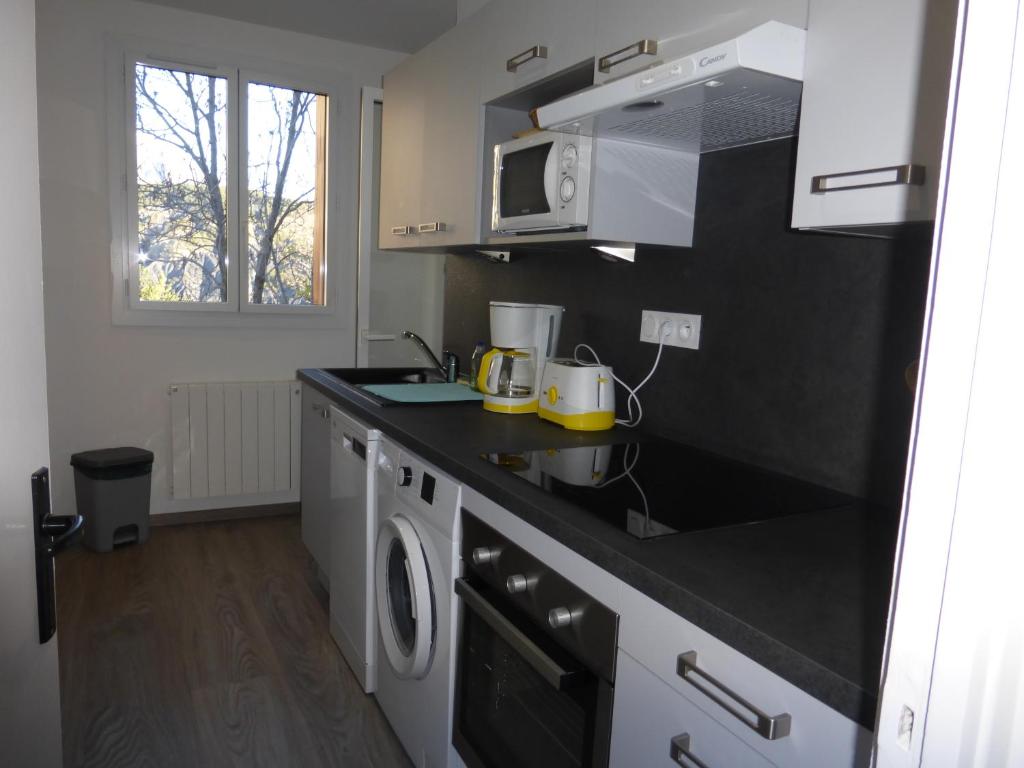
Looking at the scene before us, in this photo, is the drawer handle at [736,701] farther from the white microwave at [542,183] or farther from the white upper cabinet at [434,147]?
the white upper cabinet at [434,147]

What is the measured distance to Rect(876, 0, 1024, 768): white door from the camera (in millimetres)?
448

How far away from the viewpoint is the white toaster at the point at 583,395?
1948 millimetres

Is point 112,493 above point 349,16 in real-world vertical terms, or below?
below

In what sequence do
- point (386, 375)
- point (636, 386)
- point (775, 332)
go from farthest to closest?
point (386, 375) → point (636, 386) → point (775, 332)

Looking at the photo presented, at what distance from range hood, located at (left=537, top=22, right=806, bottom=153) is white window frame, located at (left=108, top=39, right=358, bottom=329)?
2.49 metres

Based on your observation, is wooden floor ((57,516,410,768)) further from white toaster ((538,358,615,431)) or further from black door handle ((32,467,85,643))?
black door handle ((32,467,85,643))

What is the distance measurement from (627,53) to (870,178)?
2.14 feet

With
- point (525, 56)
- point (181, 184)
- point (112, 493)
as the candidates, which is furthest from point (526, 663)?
point (181, 184)

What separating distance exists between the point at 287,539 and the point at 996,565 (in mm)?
3459

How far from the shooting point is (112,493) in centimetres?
326

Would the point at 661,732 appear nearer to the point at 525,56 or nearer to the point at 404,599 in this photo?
the point at 404,599

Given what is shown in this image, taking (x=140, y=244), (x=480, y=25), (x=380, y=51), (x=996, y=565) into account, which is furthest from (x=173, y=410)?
(x=996, y=565)

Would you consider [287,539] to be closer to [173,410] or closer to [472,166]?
[173,410]

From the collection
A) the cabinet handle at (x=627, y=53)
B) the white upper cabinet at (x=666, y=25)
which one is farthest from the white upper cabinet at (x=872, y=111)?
the cabinet handle at (x=627, y=53)
